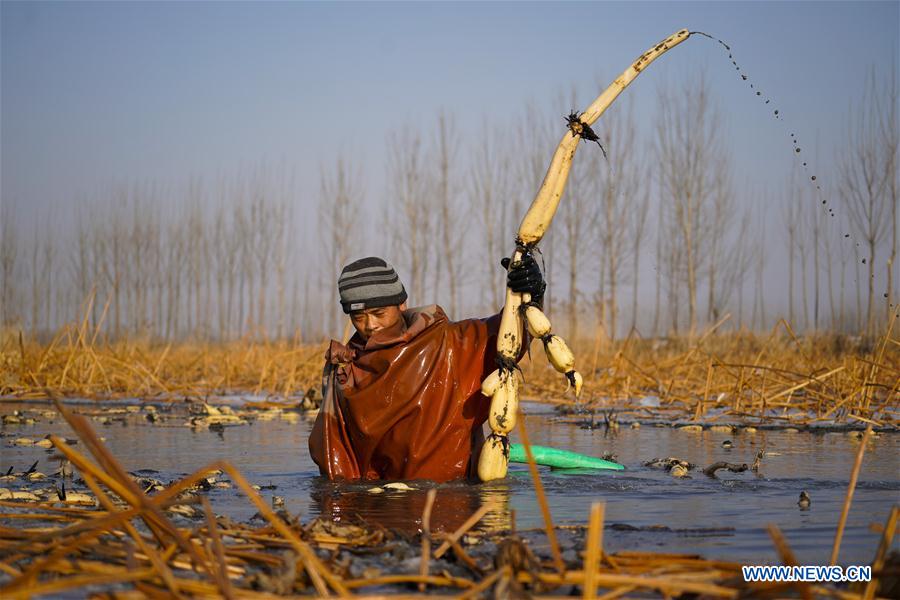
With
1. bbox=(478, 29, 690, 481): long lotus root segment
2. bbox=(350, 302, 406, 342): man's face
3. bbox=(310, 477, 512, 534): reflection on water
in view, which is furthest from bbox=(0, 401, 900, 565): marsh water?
bbox=(350, 302, 406, 342): man's face

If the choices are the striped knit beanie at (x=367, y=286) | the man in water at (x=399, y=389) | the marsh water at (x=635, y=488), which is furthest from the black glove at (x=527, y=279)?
the marsh water at (x=635, y=488)

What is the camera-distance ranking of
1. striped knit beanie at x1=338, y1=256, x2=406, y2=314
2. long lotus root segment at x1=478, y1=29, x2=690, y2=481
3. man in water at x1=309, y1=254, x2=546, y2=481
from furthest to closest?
striped knit beanie at x1=338, y1=256, x2=406, y2=314
man in water at x1=309, y1=254, x2=546, y2=481
long lotus root segment at x1=478, y1=29, x2=690, y2=481

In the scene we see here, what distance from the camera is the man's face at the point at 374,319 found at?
5172 mm

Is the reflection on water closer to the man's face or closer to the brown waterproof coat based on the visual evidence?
the brown waterproof coat

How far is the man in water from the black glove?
0.02 meters

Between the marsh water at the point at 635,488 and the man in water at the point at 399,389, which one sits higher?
the man in water at the point at 399,389

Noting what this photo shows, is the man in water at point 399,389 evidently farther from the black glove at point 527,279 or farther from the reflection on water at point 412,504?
the reflection on water at point 412,504

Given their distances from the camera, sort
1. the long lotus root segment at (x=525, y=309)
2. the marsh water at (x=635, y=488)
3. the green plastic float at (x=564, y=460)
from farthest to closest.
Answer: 1. the green plastic float at (x=564, y=460)
2. the long lotus root segment at (x=525, y=309)
3. the marsh water at (x=635, y=488)

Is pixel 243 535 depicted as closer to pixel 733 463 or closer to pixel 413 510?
pixel 413 510

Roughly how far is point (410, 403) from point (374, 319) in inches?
19.8

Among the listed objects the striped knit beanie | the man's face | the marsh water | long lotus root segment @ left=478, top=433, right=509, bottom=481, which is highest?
the striped knit beanie

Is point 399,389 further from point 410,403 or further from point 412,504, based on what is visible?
point 412,504

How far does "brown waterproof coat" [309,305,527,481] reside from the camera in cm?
499

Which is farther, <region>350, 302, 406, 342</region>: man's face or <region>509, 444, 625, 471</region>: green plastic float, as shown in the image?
<region>509, 444, 625, 471</region>: green plastic float
